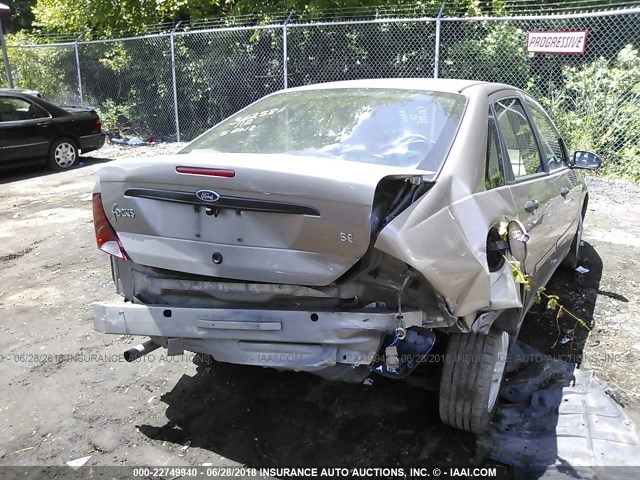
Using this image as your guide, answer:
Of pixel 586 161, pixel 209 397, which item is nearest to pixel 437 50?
pixel 586 161

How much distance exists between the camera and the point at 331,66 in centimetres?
1127

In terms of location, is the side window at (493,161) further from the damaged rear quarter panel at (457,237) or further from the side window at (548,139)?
the side window at (548,139)

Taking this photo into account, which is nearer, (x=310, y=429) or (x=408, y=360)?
(x=408, y=360)

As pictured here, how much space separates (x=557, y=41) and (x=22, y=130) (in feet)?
30.4

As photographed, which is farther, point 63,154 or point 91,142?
point 91,142

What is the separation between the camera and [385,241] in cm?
222

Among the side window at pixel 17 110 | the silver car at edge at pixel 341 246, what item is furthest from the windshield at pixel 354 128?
the side window at pixel 17 110

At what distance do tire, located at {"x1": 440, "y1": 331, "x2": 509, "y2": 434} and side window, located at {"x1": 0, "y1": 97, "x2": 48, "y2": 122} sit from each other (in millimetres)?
9502

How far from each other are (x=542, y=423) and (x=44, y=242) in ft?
18.2

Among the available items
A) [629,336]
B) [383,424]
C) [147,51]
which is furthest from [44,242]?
[147,51]

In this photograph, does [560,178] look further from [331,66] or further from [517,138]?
[331,66]

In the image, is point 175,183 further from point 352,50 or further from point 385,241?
point 352,50

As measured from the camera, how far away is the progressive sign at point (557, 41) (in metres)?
8.97

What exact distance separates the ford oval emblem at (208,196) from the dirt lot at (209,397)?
132 centimetres
